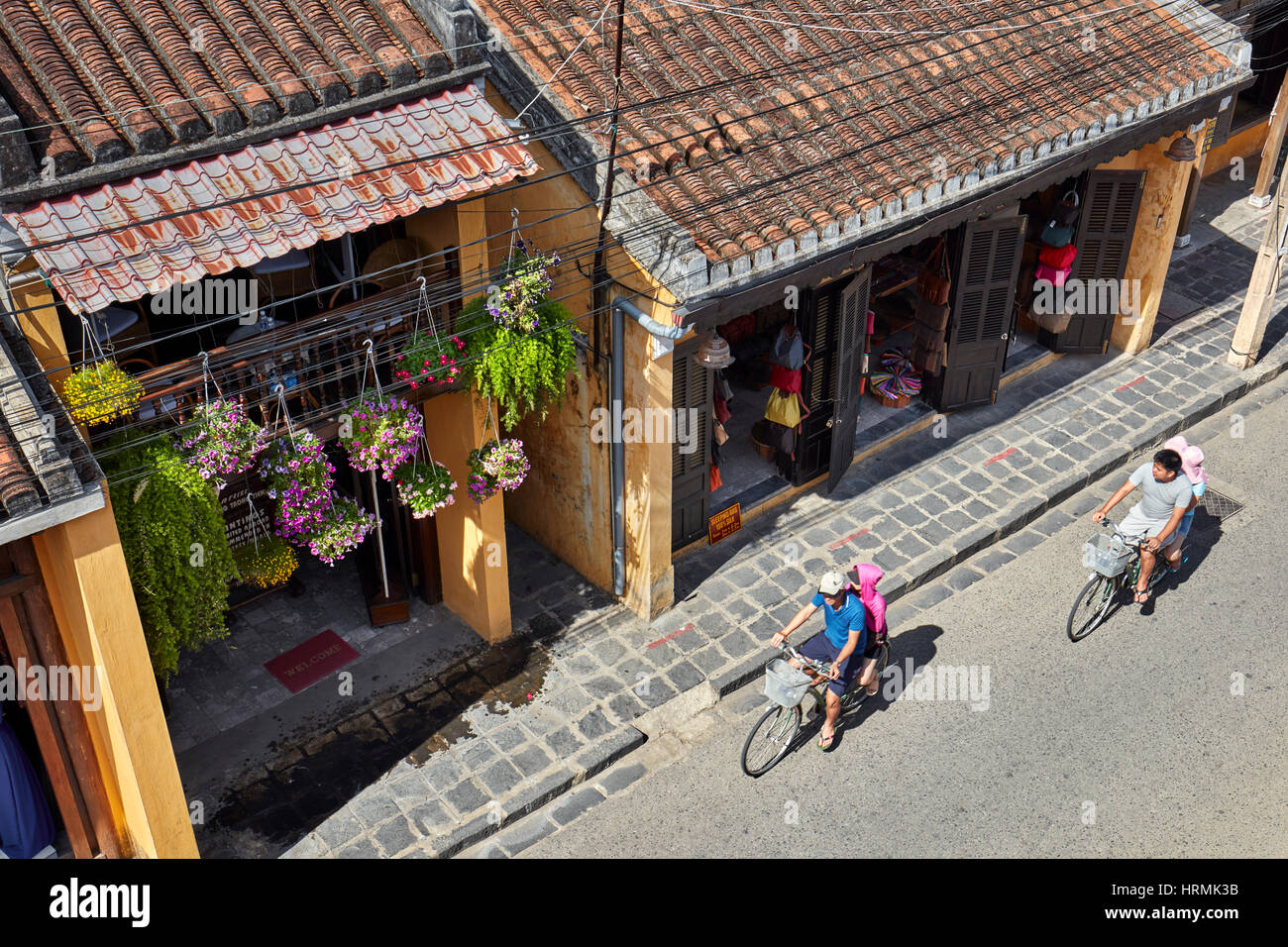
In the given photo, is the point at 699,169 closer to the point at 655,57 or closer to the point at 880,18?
the point at 655,57

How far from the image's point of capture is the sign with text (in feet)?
50.6

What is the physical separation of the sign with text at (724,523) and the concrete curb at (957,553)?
1.94 m

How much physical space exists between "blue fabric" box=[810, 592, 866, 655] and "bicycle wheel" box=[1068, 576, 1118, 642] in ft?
9.93

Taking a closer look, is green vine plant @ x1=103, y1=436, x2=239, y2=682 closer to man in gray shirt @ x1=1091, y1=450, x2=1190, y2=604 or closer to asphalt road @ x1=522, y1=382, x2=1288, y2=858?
asphalt road @ x1=522, y1=382, x2=1288, y2=858

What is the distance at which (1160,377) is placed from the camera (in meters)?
18.6

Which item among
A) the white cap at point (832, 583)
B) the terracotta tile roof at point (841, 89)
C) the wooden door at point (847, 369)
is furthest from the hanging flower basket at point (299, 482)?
the wooden door at point (847, 369)

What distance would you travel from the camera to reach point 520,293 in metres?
12.0

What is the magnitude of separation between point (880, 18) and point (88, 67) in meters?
9.17

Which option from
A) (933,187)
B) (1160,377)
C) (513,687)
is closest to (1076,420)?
(1160,377)

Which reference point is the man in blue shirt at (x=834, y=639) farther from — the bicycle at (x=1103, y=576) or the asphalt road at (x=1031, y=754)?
the bicycle at (x=1103, y=576)

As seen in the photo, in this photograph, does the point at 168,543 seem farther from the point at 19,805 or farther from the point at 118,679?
the point at 19,805

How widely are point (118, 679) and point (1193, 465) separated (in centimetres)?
1050

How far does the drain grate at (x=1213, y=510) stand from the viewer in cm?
1602
